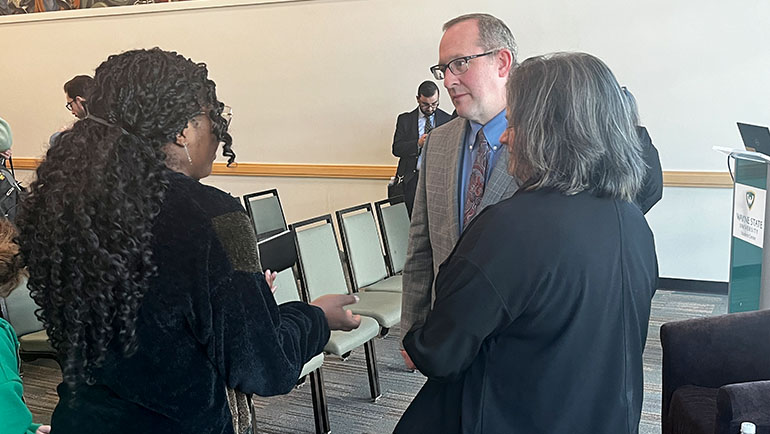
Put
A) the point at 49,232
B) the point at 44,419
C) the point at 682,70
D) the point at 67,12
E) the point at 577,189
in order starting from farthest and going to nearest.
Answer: the point at 67,12 → the point at 682,70 → the point at 44,419 → the point at 577,189 → the point at 49,232

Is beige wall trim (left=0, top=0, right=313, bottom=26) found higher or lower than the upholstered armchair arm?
higher

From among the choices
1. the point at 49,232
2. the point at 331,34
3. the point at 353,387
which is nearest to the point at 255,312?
the point at 49,232

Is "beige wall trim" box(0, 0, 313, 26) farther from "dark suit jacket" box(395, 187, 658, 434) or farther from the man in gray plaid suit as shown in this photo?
"dark suit jacket" box(395, 187, 658, 434)

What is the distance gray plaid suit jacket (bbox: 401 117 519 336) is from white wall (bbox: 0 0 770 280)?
162 inches

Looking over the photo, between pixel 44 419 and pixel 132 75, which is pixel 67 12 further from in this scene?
pixel 132 75

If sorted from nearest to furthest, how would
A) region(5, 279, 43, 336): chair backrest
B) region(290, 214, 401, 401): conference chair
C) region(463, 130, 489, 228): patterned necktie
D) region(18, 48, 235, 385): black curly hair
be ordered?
1. region(18, 48, 235, 385): black curly hair
2. region(463, 130, 489, 228): patterned necktie
3. region(5, 279, 43, 336): chair backrest
4. region(290, 214, 401, 401): conference chair

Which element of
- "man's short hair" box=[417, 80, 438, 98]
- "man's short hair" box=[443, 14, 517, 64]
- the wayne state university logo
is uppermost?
→ "man's short hair" box=[443, 14, 517, 64]

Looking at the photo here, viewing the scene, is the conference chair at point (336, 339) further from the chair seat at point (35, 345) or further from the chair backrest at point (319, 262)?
the chair seat at point (35, 345)

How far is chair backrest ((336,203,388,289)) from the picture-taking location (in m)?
4.16

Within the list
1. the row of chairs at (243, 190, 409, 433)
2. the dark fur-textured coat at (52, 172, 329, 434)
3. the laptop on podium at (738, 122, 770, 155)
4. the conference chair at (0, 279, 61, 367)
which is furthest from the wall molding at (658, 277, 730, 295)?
the dark fur-textured coat at (52, 172, 329, 434)

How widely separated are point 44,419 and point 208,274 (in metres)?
2.87

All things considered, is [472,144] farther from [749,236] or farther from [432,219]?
[749,236]

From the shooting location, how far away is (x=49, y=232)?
1.25 m

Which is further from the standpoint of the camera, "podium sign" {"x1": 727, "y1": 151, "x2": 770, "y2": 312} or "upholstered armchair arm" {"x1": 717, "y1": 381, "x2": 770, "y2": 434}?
"podium sign" {"x1": 727, "y1": 151, "x2": 770, "y2": 312}
